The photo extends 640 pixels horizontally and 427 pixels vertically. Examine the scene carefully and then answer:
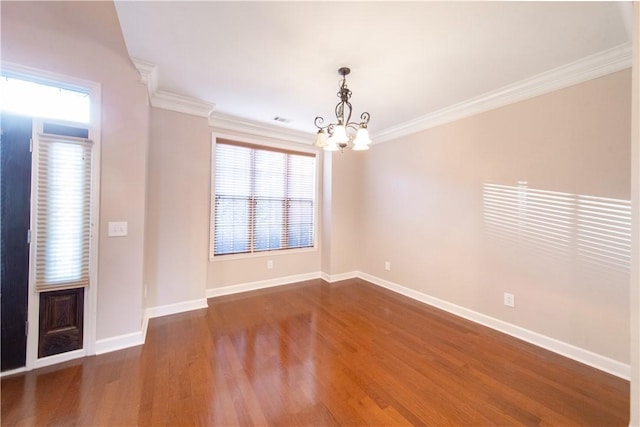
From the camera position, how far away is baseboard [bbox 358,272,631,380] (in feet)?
6.62

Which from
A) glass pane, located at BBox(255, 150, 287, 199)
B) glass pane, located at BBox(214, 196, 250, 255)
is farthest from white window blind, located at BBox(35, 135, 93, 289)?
glass pane, located at BBox(255, 150, 287, 199)

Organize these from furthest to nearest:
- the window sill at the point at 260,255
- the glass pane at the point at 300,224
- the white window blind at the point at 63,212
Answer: the glass pane at the point at 300,224 < the window sill at the point at 260,255 < the white window blind at the point at 63,212

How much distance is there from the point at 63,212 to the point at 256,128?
97.5 inches

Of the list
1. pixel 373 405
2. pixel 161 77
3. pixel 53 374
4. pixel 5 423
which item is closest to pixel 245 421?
pixel 373 405

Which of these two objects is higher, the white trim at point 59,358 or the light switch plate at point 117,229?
the light switch plate at point 117,229

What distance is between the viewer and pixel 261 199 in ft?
13.1

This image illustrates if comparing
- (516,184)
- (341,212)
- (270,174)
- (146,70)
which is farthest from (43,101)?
(516,184)

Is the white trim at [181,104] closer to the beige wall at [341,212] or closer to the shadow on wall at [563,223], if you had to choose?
the beige wall at [341,212]

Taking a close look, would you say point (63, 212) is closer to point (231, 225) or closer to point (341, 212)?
point (231, 225)

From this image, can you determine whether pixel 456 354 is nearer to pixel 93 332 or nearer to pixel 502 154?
pixel 502 154

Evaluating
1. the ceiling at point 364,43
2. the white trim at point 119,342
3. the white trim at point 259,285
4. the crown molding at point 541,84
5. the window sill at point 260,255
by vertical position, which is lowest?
the white trim at point 119,342

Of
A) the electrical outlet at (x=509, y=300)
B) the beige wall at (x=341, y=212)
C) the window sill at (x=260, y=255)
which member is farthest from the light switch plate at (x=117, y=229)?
the electrical outlet at (x=509, y=300)

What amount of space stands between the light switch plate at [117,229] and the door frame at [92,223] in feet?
0.29

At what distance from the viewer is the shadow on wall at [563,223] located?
2021mm
